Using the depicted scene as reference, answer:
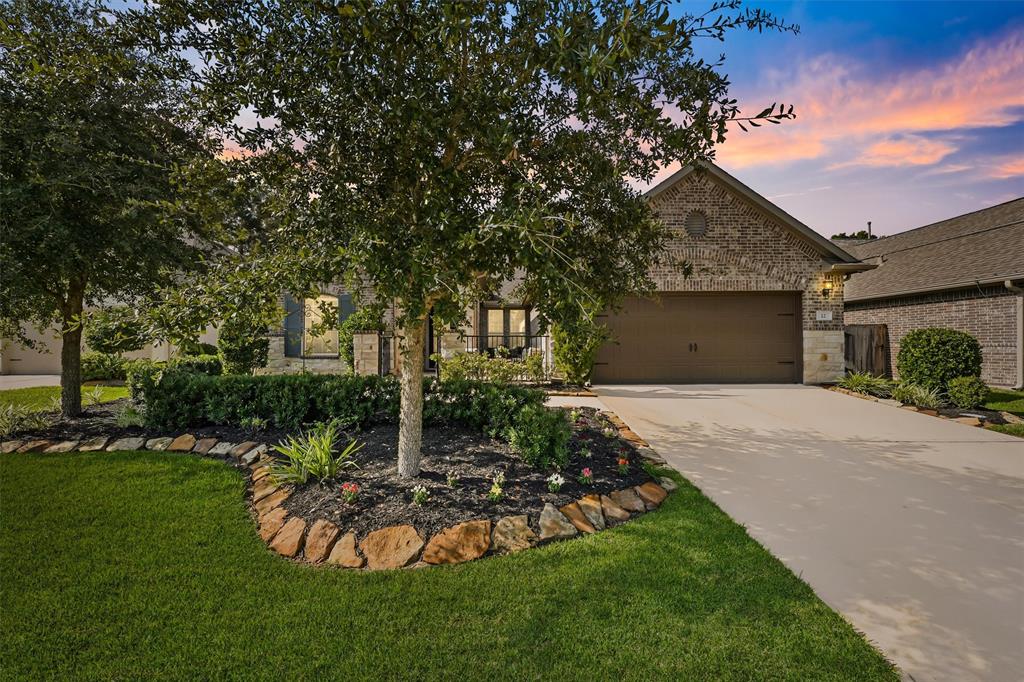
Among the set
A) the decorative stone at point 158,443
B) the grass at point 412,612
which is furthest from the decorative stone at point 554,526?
the decorative stone at point 158,443

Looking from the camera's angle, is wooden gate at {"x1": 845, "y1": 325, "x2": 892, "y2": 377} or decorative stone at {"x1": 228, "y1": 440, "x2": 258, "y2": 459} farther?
wooden gate at {"x1": 845, "y1": 325, "x2": 892, "y2": 377}

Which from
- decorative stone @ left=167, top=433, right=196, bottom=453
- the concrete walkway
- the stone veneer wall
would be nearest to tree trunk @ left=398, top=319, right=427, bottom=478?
decorative stone @ left=167, top=433, right=196, bottom=453

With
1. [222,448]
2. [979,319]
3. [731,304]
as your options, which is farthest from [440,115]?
[979,319]

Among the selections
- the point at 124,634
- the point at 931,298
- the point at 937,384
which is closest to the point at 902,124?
the point at 937,384

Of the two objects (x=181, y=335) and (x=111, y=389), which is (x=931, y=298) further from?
(x=111, y=389)

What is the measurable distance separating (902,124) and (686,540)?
8.55 m

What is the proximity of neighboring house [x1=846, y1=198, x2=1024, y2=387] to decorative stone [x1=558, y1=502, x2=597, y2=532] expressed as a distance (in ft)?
40.2

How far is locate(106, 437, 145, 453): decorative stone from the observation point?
553 cm

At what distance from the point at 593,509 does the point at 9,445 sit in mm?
6948

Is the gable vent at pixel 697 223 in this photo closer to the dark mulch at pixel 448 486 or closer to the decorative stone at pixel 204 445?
the dark mulch at pixel 448 486

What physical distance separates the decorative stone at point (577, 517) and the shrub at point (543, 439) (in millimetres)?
696

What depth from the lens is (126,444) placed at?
5.61m

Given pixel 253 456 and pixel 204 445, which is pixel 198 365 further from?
pixel 253 456

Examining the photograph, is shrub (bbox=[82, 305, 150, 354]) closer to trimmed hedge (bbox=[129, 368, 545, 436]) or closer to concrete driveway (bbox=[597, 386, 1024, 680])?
trimmed hedge (bbox=[129, 368, 545, 436])
